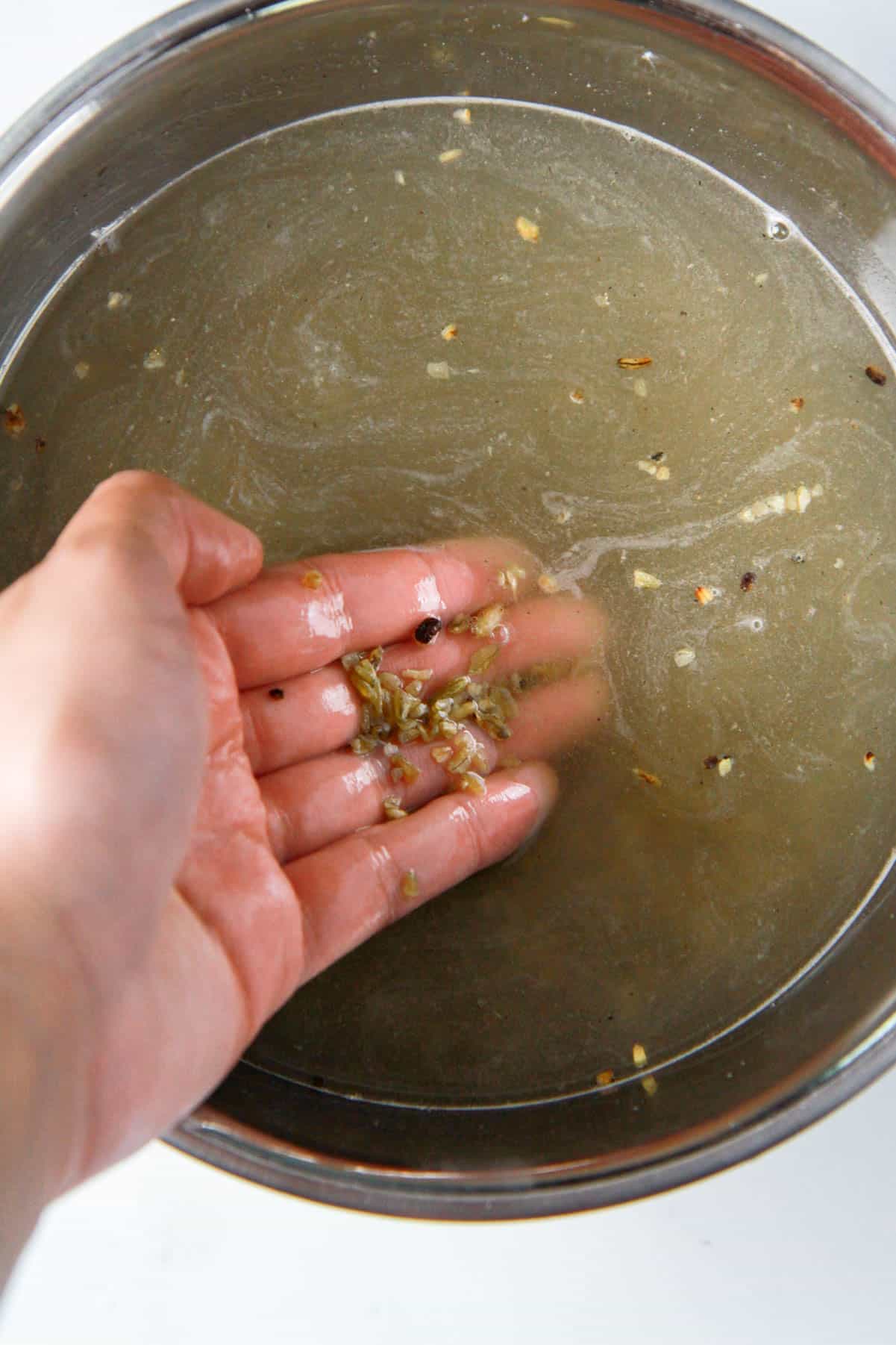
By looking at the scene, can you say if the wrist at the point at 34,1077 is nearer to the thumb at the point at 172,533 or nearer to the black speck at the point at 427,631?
the thumb at the point at 172,533

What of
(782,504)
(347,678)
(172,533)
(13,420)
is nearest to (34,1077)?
(172,533)

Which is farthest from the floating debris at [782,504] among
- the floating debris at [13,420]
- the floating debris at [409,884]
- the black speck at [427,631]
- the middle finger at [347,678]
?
the floating debris at [13,420]

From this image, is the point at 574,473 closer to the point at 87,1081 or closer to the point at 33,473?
the point at 33,473

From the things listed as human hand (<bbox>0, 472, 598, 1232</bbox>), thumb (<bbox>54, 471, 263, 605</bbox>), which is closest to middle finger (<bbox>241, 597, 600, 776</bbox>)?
human hand (<bbox>0, 472, 598, 1232</bbox>)

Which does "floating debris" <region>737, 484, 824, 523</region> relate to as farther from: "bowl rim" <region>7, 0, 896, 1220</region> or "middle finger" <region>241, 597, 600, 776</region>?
"bowl rim" <region>7, 0, 896, 1220</region>

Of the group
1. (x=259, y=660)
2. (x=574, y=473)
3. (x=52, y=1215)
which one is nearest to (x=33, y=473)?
(x=259, y=660)

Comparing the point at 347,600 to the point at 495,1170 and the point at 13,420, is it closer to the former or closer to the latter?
the point at 13,420
